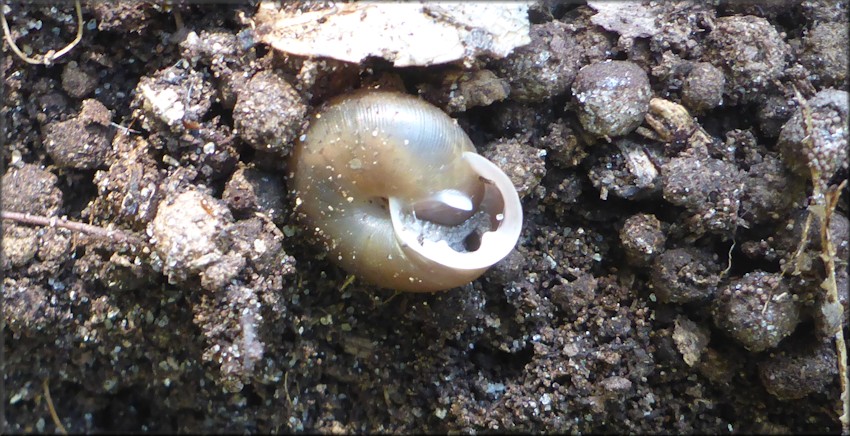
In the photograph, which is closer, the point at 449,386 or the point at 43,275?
the point at 43,275

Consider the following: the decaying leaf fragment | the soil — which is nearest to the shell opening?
the soil

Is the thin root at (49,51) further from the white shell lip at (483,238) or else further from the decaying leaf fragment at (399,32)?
the white shell lip at (483,238)

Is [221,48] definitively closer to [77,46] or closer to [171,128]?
[171,128]

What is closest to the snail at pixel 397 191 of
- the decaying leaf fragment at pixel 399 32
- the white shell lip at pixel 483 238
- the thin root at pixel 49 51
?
the white shell lip at pixel 483 238

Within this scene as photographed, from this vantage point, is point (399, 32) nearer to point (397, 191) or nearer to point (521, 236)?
point (397, 191)

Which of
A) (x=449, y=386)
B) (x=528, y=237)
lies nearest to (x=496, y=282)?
(x=528, y=237)

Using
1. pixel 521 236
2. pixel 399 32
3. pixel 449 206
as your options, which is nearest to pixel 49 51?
pixel 399 32
